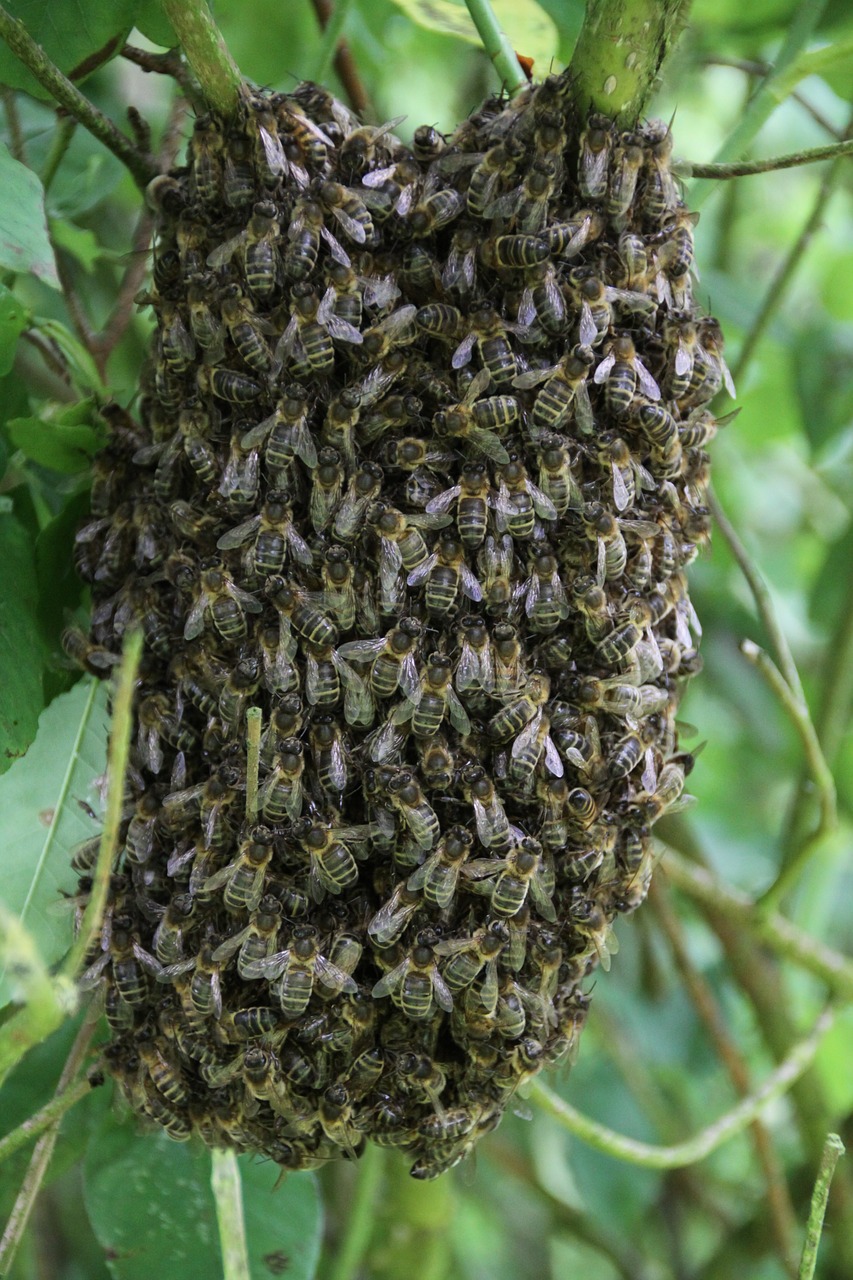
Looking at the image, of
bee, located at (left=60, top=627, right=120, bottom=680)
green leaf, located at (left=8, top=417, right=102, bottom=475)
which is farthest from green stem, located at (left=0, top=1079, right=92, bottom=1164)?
green leaf, located at (left=8, top=417, right=102, bottom=475)

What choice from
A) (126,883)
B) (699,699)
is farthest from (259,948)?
(699,699)

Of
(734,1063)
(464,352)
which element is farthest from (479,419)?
(734,1063)

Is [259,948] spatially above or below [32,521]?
below

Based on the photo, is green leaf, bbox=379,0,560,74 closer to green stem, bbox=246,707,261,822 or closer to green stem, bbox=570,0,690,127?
green stem, bbox=570,0,690,127

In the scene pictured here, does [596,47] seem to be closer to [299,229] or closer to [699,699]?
[299,229]

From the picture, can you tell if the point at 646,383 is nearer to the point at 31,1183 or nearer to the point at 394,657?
the point at 394,657

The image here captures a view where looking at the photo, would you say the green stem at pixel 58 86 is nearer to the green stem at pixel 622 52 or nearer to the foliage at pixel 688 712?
the foliage at pixel 688 712

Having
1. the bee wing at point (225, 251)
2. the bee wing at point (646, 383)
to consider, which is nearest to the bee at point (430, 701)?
the bee wing at point (646, 383)
